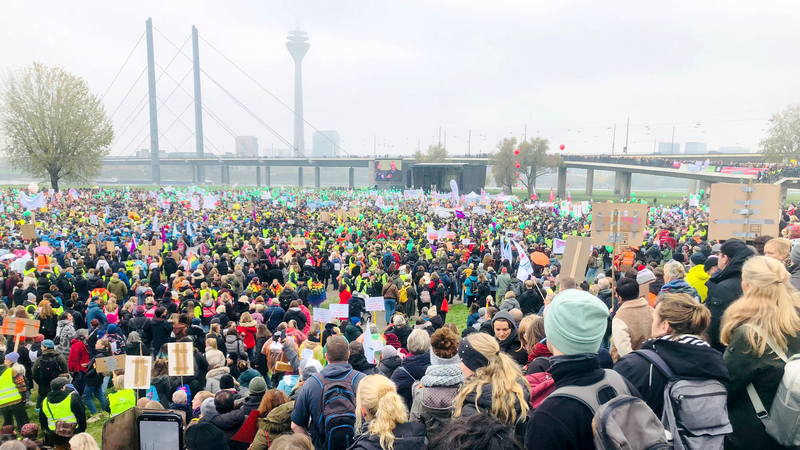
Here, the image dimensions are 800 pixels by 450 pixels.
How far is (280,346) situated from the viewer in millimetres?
7863

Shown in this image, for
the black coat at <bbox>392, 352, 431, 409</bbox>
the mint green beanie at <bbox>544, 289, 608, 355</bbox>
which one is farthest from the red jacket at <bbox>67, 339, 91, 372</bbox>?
the mint green beanie at <bbox>544, 289, 608, 355</bbox>

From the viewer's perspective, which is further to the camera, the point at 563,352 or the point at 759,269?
the point at 759,269

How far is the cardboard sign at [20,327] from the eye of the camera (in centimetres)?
869

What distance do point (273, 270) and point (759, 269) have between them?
491 inches

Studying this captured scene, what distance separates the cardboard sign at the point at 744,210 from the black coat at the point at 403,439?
22.1ft

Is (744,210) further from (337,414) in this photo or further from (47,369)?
(47,369)

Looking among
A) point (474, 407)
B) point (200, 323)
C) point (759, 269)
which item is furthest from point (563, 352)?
point (200, 323)

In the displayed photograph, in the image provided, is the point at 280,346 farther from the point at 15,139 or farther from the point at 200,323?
the point at 15,139

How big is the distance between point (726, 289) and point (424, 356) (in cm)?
269

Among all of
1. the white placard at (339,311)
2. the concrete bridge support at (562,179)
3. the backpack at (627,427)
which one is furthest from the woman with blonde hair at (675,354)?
the concrete bridge support at (562,179)

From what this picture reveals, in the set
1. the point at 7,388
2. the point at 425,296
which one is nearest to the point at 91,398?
the point at 7,388

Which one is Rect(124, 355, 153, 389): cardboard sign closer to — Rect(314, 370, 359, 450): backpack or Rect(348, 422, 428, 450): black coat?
Rect(314, 370, 359, 450): backpack

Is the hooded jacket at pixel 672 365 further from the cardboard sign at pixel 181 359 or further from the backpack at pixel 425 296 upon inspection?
the backpack at pixel 425 296

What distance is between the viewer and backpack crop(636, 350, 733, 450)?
8.55ft
